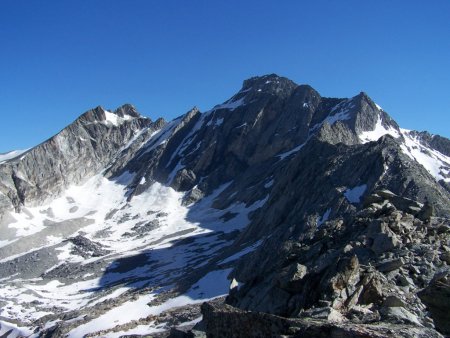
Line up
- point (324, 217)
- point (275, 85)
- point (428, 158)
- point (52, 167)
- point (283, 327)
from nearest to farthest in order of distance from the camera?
point (283, 327), point (324, 217), point (428, 158), point (52, 167), point (275, 85)

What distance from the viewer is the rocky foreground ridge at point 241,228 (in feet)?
56.0

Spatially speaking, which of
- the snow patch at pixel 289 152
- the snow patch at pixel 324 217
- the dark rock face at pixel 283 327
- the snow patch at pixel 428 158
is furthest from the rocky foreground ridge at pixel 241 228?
the snow patch at pixel 289 152

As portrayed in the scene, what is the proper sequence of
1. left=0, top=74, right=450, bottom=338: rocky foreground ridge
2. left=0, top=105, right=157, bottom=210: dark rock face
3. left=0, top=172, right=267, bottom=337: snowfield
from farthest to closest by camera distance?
left=0, top=105, right=157, bottom=210: dark rock face
left=0, top=172, right=267, bottom=337: snowfield
left=0, top=74, right=450, bottom=338: rocky foreground ridge

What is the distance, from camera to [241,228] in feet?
383

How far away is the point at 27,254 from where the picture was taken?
121500 millimetres

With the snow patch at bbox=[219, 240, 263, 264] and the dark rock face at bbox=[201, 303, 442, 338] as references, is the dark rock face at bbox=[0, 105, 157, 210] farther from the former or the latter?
the dark rock face at bbox=[201, 303, 442, 338]

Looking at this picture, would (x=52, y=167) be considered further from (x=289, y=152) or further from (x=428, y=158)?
(x=428, y=158)

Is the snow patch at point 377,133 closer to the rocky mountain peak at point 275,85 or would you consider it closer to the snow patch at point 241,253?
the rocky mountain peak at point 275,85

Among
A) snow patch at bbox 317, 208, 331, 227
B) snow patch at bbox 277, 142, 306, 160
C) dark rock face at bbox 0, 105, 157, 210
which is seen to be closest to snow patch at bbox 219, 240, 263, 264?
snow patch at bbox 317, 208, 331, 227

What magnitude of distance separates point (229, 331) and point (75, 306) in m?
74.0

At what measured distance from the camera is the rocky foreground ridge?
56.0 ft

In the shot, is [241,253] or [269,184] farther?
[269,184]

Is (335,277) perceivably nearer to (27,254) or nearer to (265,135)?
(27,254)

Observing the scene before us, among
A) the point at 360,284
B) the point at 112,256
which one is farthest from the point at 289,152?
the point at 360,284
